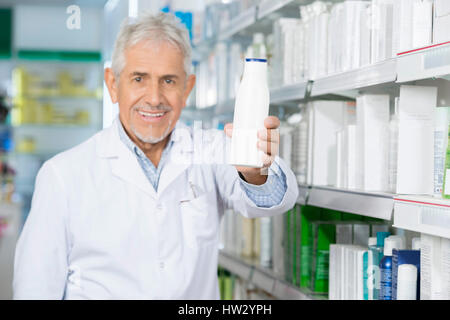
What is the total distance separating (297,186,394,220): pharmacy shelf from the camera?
4.91 feet

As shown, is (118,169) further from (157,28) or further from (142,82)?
(157,28)

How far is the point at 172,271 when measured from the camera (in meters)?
1.59

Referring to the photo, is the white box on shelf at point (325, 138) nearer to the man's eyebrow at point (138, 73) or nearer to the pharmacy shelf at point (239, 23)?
the pharmacy shelf at point (239, 23)

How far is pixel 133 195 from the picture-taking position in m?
1.57

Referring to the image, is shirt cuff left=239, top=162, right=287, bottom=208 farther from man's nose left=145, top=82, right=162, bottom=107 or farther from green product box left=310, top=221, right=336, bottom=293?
green product box left=310, top=221, right=336, bottom=293

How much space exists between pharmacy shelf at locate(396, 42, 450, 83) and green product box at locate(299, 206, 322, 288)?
74 centimetres

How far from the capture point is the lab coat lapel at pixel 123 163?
157 cm

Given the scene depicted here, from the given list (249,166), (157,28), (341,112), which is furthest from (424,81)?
(157,28)

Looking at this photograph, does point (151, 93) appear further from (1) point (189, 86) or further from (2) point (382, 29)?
(2) point (382, 29)

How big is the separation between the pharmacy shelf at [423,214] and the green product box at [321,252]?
530 millimetres

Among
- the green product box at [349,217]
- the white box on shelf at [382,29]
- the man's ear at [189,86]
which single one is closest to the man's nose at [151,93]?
the man's ear at [189,86]

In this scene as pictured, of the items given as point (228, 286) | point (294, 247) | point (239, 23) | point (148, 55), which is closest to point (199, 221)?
point (148, 55)

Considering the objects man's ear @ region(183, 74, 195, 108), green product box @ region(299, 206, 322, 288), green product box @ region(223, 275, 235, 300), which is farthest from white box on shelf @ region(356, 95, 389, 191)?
green product box @ region(223, 275, 235, 300)
